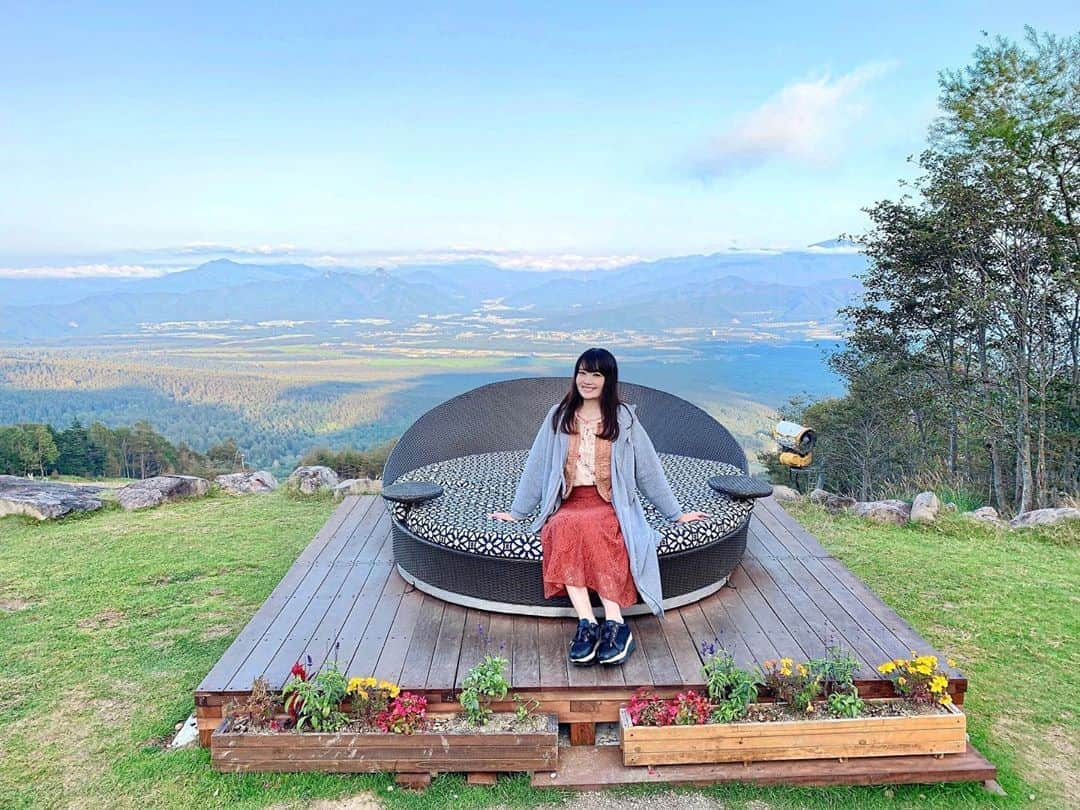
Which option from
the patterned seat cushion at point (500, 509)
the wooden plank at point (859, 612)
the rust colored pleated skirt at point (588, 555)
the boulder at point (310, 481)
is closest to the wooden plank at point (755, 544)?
the wooden plank at point (859, 612)

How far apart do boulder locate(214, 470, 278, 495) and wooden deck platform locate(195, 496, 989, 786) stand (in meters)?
3.58

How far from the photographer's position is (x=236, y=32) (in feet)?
41.2

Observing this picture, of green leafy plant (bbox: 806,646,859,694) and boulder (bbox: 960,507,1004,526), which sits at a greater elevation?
green leafy plant (bbox: 806,646,859,694)

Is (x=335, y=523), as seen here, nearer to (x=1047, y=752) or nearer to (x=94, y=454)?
(x=1047, y=752)

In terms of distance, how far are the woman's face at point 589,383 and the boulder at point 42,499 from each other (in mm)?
5330

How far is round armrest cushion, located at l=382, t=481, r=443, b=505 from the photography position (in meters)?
3.53

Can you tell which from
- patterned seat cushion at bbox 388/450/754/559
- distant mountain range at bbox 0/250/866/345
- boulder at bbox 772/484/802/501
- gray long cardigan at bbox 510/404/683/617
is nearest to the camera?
gray long cardigan at bbox 510/404/683/617

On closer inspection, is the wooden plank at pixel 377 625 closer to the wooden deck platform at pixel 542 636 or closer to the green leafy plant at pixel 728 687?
the wooden deck platform at pixel 542 636

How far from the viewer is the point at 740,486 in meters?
3.79

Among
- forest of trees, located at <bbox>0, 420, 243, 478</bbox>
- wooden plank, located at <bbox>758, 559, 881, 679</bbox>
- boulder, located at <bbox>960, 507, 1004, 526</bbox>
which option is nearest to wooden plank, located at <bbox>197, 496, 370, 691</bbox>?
wooden plank, located at <bbox>758, 559, 881, 679</bbox>

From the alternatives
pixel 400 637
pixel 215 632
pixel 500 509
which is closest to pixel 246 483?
pixel 215 632

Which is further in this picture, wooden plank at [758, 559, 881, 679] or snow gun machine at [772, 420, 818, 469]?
snow gun machine at [772, 420, 818, 469]

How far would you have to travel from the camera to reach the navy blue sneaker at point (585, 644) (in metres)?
2.69

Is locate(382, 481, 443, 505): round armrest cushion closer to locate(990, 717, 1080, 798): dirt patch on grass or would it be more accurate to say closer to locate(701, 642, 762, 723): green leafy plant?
locate(701, 642, 762, 723): green leafy plant
